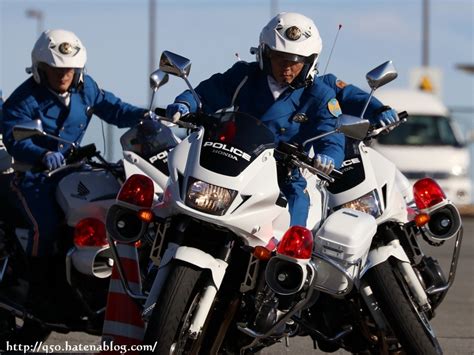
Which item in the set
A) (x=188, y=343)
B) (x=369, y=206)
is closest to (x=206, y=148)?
(x=188, y=343)

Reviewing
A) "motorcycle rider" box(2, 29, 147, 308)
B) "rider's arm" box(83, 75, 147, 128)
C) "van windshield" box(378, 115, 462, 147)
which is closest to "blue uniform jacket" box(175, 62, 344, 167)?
"motorcycle rider" box(2, 29, 147, 308)

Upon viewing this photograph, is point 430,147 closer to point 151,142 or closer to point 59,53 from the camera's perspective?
point 59,53

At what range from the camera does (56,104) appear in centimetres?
982

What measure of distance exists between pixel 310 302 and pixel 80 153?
166cm

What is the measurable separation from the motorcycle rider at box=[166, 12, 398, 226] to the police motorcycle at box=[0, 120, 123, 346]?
0.86 meters

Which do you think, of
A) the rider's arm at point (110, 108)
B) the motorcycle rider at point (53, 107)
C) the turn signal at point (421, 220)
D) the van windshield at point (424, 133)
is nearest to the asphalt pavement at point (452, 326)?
the motorcycle rider at point (53, 107)

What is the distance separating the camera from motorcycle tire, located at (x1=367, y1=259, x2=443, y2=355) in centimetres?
784

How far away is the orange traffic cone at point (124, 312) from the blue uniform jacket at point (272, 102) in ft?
3.00

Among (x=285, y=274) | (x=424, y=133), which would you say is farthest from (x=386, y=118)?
(x=424, y=133)

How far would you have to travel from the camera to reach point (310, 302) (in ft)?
26.9

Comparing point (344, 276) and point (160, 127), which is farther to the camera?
point (160, 127)

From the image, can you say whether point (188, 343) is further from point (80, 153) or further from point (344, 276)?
point (80, 153)

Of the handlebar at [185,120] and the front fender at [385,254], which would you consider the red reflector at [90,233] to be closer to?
the handlebar at [185,120]

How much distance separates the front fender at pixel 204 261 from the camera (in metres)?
7.09
